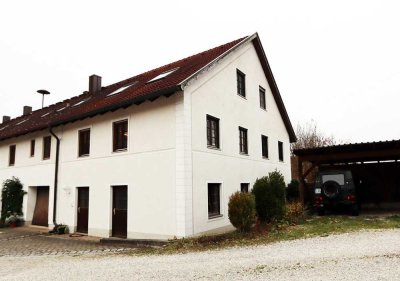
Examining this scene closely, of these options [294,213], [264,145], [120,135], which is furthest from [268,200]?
[120,135]

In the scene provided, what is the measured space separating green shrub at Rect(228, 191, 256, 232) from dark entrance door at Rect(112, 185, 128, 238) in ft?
13.5

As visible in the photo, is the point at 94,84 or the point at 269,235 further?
the point at 94,84

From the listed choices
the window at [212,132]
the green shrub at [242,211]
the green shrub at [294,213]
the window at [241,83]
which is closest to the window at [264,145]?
the window at [241,83]

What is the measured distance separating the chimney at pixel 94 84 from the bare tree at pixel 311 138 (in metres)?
24.0

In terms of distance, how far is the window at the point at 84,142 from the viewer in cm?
1427

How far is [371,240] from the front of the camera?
859 cm

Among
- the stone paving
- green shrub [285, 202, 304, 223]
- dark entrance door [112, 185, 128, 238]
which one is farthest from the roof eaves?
green shrub [285, 202, 304, 223]

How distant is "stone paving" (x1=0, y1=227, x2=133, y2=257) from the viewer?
1013 cm

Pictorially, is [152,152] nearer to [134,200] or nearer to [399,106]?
[134,200]

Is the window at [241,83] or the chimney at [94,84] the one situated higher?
the chimney at [94,84]

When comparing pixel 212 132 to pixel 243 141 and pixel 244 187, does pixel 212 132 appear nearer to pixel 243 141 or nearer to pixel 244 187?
pixel 243 141

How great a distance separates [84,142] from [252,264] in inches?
403

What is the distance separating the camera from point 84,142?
1449 cm

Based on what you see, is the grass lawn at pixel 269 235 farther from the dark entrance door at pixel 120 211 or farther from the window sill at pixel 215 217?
the dark entrance door at pixel 120 211
